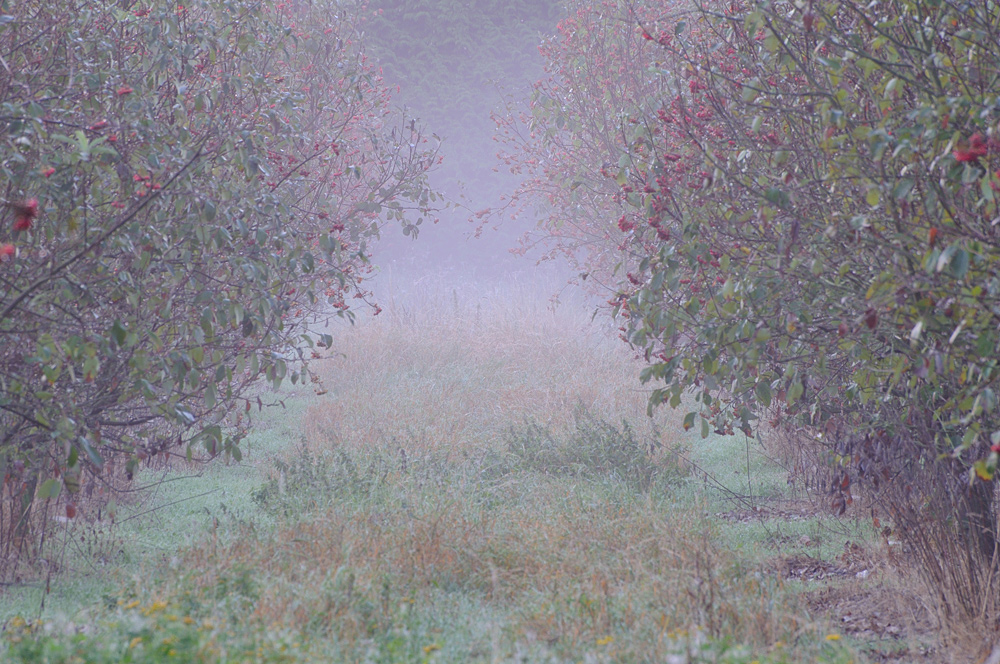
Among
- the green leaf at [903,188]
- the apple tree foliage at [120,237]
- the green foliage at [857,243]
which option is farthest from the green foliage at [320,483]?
the green leaf at [903,188]

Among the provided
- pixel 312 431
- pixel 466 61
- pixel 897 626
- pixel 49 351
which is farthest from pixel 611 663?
pixel 466 61

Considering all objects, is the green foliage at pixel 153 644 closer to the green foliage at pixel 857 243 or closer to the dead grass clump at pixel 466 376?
the green foliage at pixel 857 243

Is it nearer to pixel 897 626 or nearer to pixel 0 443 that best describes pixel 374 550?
pixel 0 443

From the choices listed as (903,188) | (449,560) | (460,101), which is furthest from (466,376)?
(460,101)

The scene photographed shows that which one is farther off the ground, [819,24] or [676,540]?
[819,24]

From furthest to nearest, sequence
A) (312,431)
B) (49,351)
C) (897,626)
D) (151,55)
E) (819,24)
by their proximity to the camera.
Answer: (312,431)
(151,55)
(897,626)
(819,24)
(49,351)

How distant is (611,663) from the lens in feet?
11.6

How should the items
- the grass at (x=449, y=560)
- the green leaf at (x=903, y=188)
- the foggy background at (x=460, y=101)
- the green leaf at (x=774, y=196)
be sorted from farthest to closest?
the foggy background at (x=460, y=101) → the grass at (x=449, y=560) → the green leaf at (x=774, y=196) → the green leaf at (x=903, y=188)

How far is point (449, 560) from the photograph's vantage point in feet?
16.7

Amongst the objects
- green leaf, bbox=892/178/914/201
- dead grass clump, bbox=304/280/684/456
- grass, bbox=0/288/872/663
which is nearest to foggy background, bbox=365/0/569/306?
dead grass clump, bbox=304/280/684/456

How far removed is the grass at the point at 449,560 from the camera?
369cm

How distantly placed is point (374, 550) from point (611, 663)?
1.85 m

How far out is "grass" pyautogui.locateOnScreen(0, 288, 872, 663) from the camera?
3689 mm

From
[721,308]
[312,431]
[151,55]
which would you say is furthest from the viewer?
[312,431]
